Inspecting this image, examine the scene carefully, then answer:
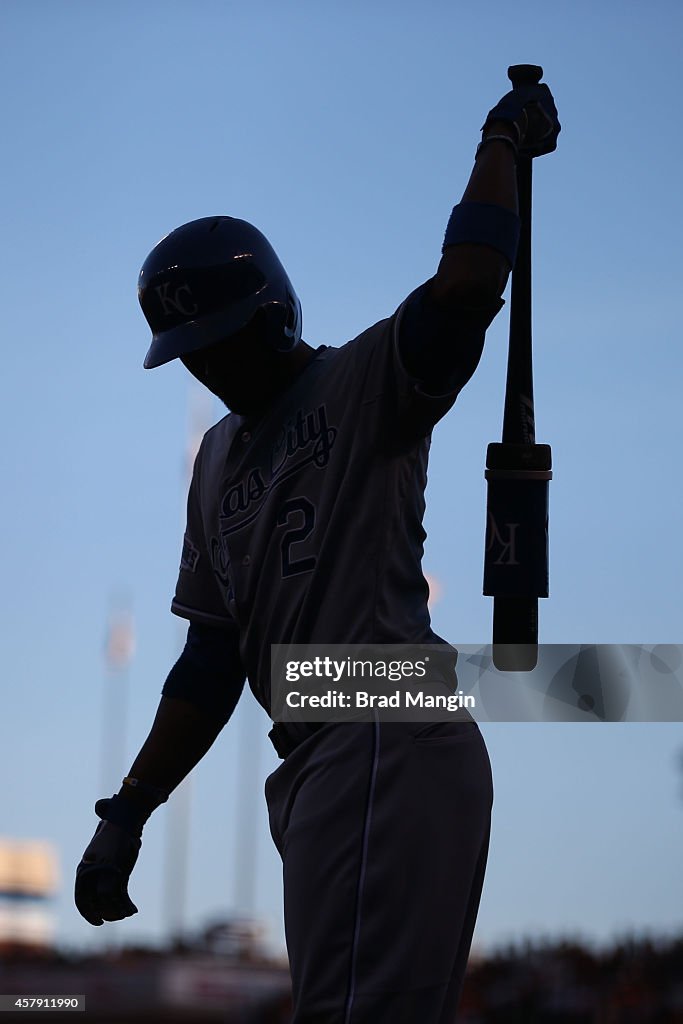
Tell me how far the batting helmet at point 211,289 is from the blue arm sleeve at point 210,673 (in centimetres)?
72

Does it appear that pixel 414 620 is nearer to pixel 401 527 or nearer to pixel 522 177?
pixel 401 527

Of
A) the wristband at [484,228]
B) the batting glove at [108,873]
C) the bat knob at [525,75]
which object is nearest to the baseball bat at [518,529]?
the bat knob at [525,75]

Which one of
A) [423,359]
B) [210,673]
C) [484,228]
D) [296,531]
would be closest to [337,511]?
[296,531]

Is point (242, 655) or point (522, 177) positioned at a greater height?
point (522, 177)

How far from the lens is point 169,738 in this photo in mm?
3898

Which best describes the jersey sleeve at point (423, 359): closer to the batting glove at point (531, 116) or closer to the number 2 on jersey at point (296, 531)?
the number 2 on jersey at point (296, 531)

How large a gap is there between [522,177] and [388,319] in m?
0.56

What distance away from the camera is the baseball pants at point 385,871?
303cm

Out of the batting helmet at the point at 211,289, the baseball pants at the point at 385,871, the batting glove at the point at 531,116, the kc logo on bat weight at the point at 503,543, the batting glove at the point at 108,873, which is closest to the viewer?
the baseball pants at the point at 385,871

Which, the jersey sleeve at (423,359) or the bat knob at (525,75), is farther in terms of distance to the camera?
the bat knob at (525,75)

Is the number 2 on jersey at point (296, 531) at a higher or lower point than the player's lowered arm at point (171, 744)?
higher

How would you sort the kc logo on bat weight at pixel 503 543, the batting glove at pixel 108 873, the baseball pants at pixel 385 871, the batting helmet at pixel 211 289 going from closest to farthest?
the baseball pants at pixel 385 871, the kc logo on bat weight at pixel 503 543, the batting helmet at pixel 211 289, the batting glove at pixel 108 873

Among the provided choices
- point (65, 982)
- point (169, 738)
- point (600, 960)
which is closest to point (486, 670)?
point (169, 738)

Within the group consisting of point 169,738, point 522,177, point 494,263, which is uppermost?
point 522,177
